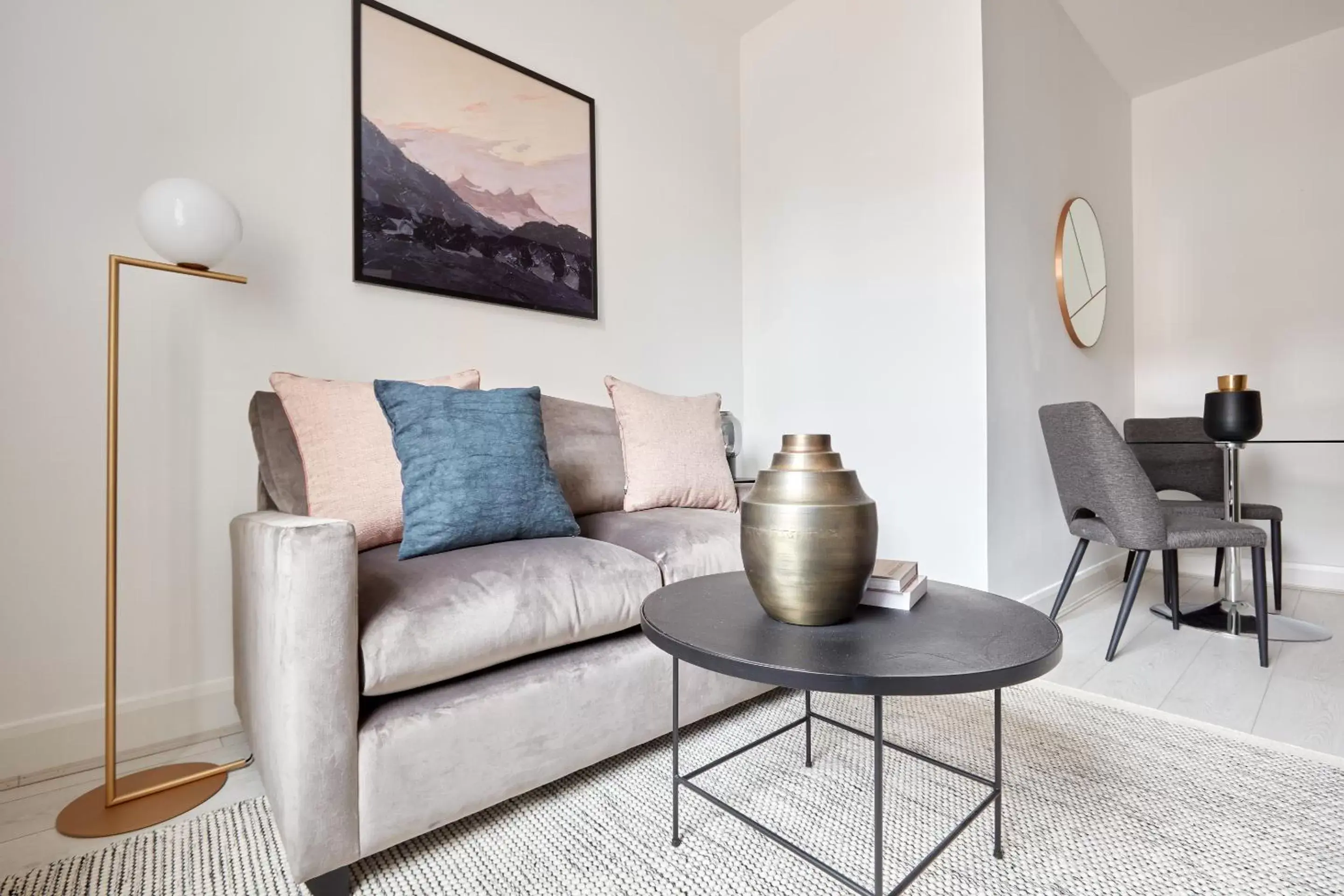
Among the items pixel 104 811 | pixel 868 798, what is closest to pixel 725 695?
pixel 868 798

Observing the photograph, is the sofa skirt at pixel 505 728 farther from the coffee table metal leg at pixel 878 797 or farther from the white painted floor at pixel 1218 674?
the white painted floor at pixel 1218 674

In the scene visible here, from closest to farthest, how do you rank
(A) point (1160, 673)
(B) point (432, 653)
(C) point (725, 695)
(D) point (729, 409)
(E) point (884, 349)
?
(B) point (432, 653) → (C) point (725, 695) → (A) point (1160, 673) → (E) point (884, 349) → (D) point (729, 409)

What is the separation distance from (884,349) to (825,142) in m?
1.05

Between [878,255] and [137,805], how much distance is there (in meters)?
2.95

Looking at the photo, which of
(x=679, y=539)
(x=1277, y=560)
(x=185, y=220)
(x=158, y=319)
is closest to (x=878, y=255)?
(x=679, y=539)

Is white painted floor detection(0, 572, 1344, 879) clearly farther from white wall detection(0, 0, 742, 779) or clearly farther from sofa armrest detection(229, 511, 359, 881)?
sofa armrest detection(229, 511, 359, 881)

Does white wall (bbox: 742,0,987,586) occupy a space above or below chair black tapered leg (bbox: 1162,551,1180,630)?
above

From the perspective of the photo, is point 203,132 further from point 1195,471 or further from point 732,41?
point 1195,471

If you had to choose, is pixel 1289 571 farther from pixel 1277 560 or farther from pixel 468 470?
pixel 468 470

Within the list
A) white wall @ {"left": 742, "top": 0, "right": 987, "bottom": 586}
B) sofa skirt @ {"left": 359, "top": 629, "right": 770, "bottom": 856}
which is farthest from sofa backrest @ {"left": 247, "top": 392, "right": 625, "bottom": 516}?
white wall @ {"left": 742, "top": 0, "right": 987, "bottom": 586}

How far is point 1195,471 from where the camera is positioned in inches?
120

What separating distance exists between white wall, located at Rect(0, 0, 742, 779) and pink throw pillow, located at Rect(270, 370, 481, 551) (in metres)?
0.40

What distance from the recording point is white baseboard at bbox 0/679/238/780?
147 centimetres

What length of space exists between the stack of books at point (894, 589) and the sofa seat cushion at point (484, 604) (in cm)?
57
